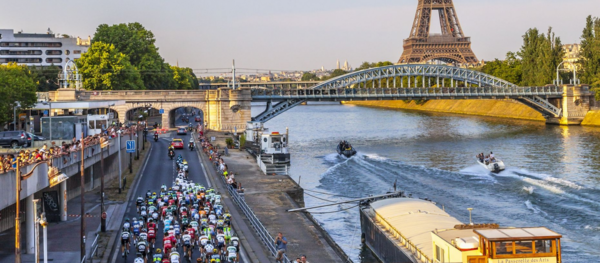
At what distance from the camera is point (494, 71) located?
16138 centimetres

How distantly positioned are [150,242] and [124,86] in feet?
271

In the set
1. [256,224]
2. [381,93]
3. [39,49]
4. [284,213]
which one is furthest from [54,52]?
[256,224]

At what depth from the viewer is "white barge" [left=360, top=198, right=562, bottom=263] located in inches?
822

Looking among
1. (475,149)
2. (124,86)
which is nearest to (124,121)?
(124,86)

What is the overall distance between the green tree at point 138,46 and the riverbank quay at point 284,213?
68805 mm

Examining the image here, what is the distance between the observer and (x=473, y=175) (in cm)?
5988

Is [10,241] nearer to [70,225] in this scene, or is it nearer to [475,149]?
[70,225]

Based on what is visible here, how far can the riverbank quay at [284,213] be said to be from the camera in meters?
31.3

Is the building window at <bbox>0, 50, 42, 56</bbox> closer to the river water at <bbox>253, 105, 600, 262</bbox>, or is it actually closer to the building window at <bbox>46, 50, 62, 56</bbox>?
the building window at <bbox>46, 50, 62, 56</bbox>

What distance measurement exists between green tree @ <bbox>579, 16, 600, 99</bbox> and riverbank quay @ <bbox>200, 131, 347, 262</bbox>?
223 ft

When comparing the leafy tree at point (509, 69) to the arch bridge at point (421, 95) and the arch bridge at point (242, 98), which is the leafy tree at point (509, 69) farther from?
the arch bridge at point (242, 98)

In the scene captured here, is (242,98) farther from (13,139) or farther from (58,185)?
(58,185)

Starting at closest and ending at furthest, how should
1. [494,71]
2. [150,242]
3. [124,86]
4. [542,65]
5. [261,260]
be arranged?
[261,260] → [150,242] → [124,86] → [542,65] → [494,71]

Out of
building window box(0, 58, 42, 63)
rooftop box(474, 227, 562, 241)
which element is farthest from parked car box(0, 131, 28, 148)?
building window box(0, 58, 42, 63)
